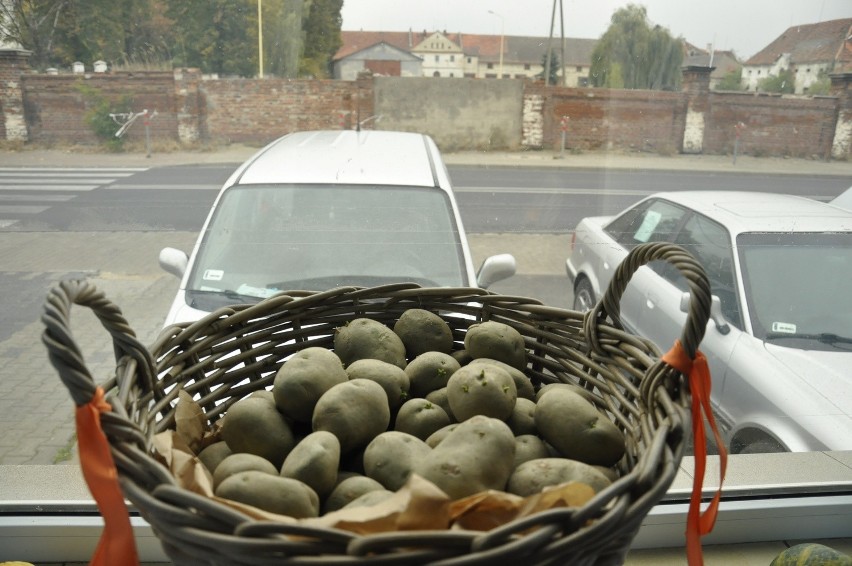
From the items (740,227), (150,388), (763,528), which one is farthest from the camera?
(740,227)

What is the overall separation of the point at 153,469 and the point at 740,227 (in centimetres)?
186

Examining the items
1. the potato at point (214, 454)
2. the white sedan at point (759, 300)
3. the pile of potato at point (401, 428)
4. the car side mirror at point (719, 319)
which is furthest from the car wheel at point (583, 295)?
the potato at point (214, 454)

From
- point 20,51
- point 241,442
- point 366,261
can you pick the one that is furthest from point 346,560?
point 20,51

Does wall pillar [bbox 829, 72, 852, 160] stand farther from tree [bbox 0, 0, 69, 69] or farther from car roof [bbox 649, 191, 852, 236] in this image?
tree [bbox 0, 0, 69, 69]

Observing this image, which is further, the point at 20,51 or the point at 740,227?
the point at 740,227

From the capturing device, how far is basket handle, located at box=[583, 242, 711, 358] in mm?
797

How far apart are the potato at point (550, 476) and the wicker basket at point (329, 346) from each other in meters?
0.07

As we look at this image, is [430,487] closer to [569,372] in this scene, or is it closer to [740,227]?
[569,372]

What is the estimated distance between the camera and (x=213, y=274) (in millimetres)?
1978

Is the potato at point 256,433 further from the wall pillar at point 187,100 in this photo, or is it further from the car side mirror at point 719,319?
the car side mirror at point 719,319

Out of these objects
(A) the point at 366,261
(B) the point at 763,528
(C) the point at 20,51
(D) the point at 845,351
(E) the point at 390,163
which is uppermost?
(C) the point at 20,51

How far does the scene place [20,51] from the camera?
5.63 feet

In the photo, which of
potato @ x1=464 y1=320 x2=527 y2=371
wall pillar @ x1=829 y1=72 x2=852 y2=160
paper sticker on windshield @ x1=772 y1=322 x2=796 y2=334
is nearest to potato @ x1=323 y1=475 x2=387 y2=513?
potato @ x1=464 y1=320 x2=527 y2=371

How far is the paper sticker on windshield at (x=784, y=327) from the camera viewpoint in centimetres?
191
